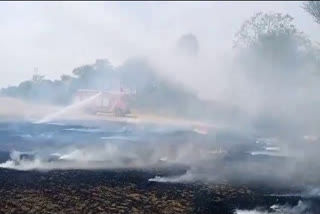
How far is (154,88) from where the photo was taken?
47.7m

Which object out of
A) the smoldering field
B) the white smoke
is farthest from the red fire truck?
the white smoke

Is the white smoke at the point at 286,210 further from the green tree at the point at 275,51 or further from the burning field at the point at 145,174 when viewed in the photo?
the green tree at the point at 275,51

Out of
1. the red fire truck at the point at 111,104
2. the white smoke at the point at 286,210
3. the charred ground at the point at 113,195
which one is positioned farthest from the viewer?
the red fire truck at the point at 111,104

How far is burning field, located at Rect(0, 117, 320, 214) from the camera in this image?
47.2 ft

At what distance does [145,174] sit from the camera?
751 inches

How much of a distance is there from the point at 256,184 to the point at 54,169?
891 cm

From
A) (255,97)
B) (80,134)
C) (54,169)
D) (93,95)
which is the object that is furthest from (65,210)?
(255,97)

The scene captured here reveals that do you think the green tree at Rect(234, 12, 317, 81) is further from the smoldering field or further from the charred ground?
the charred ground

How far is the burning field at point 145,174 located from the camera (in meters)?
14.4

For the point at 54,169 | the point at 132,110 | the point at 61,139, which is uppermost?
the point at 132,110

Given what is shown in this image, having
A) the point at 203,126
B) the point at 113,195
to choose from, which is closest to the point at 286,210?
the point at 113,195

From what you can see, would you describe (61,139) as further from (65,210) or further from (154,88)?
(154,88)

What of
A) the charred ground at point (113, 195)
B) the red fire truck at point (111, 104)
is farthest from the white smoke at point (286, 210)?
the red fire truck at point (111, 104)

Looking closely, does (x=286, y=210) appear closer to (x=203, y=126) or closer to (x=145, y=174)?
(x=145, y=174)
